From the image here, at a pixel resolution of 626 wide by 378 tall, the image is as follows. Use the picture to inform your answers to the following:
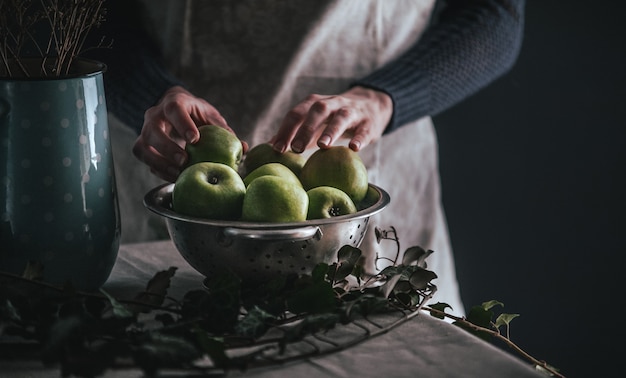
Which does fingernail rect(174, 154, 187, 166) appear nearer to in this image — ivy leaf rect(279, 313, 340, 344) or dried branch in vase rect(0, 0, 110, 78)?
dried branch in vase rect(0, 0, 110, 78)

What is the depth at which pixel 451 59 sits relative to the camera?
1.35 meters

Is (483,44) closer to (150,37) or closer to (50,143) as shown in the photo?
(150,37)

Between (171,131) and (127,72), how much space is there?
0.28m

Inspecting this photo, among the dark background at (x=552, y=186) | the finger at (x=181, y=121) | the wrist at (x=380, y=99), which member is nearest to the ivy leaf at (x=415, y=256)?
the finger at (x=181, y=121)

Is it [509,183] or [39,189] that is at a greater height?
[39,189]

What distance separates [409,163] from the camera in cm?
148

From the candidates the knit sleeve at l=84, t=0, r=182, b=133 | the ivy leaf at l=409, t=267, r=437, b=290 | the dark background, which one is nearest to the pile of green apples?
the ivy leaf at l=409, t=267, r=437, b=290

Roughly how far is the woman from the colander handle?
0.42 meters

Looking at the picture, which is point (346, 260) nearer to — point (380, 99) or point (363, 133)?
point (363, 133)

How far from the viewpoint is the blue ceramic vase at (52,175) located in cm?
65

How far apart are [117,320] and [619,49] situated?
1546 mm

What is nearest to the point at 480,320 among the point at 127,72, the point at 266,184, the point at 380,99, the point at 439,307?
the point at 439,307

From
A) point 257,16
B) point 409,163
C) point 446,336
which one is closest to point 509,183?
point 409,163

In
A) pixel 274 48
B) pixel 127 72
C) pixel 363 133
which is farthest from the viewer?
pixel 274 48
